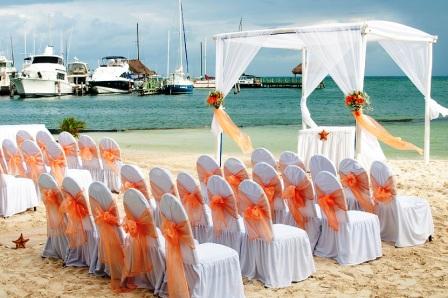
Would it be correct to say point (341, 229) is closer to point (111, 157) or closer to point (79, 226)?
point (79, 226)

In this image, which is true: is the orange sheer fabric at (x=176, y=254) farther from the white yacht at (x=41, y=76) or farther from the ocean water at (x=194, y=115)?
the white yacht at (x=41, y=76)

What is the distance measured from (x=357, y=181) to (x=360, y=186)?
0.06 m

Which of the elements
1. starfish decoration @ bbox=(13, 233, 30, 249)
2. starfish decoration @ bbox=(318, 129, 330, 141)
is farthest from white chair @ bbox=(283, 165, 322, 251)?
starfish decoration @ bbox=(318, 129, 330, 141)

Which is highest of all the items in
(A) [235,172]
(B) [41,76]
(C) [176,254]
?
(B) [41,76]

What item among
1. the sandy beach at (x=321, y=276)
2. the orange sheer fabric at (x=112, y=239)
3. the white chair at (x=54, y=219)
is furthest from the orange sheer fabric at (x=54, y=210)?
the orange sheer fabric at (x=112, y=239)

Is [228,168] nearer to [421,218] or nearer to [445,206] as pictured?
[421,218]

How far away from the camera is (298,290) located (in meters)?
5.65

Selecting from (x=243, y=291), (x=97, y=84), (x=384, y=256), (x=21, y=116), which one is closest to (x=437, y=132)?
(x=384, y=256)

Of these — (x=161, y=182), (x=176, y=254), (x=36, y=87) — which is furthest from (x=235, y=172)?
(x=36, y=87)

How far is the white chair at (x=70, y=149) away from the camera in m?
10.2

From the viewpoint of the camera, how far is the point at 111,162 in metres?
10.2

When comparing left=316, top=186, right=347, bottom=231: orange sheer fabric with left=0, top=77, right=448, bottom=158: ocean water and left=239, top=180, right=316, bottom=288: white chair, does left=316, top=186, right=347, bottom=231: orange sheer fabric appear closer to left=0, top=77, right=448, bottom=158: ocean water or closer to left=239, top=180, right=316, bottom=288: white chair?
left=239, top=180, right=316, bottom=288: white chair

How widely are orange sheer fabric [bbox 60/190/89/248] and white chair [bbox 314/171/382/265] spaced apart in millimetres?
2220

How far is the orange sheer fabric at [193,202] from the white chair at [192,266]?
0.98 m
